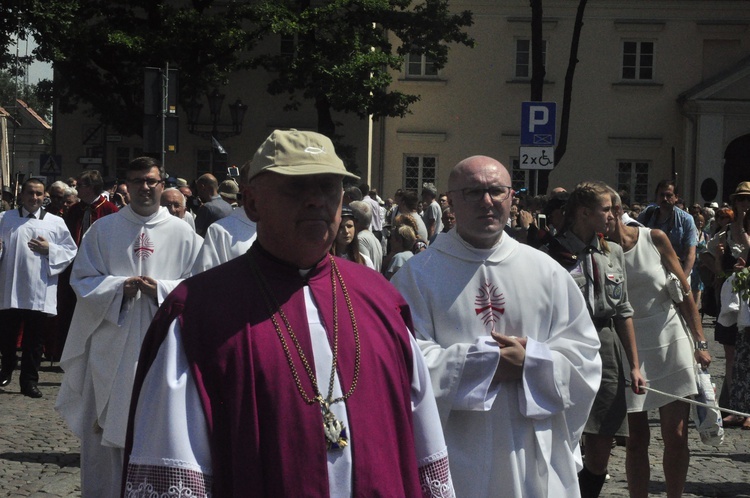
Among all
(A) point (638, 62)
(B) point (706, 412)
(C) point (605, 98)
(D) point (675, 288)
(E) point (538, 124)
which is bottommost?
(B) point (706, 412)

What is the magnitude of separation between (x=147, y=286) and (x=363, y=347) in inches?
175

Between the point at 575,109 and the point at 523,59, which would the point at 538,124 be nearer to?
the point at 523,59

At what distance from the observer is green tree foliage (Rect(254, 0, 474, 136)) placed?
32.9 m

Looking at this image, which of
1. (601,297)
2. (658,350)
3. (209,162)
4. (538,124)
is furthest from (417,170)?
(601,297)

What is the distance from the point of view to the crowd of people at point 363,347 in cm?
296

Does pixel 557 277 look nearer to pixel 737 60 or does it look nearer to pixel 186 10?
pixel 186 10

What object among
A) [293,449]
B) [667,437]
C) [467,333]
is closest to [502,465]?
[467,333]

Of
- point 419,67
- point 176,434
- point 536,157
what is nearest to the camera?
point 176,434

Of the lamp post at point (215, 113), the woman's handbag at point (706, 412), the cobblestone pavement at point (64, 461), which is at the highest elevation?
the lamp post at point (215, 113)

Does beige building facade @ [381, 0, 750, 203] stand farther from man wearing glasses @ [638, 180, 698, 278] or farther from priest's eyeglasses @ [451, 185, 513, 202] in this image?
priest's eyeglasses @ [451, 185, 513, 202]

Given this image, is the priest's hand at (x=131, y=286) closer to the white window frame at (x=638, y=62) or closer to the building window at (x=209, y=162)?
the building window at (x=209, y=162)

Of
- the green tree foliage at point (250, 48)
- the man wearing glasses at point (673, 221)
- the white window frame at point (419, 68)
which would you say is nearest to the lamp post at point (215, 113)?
the green tree foliage at point (250, 48)

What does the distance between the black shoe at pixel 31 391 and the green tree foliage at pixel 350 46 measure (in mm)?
21790

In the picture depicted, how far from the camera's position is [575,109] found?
39.9 metres
